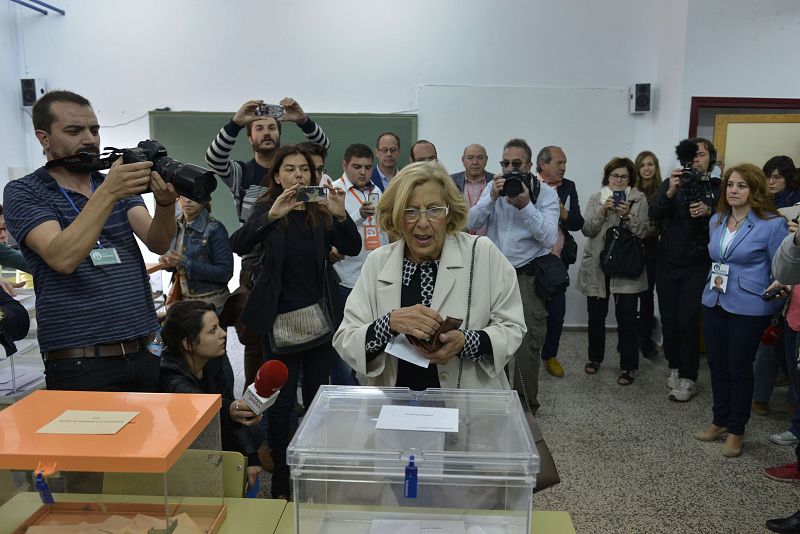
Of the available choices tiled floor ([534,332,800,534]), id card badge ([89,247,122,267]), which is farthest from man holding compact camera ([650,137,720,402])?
id card badge ([89,247,122,267])

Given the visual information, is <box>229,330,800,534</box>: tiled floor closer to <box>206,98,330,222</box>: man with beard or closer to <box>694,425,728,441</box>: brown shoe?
<box>694,425,728,441</box>: brown shoe

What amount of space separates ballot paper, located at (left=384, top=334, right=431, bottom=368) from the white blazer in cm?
9

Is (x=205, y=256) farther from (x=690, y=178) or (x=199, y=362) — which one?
(x=690, y=178)

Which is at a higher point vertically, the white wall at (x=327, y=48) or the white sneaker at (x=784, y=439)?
the white wall at (x=327, y=48)

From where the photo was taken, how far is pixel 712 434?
3.28 metres

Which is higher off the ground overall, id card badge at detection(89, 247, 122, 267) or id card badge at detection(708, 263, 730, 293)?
id card badge at detection(89, 247, 122, 267)

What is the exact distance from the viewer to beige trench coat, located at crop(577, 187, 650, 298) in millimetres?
4211

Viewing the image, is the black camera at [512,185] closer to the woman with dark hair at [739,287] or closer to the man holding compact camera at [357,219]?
the man holding compact camera at [357,219]

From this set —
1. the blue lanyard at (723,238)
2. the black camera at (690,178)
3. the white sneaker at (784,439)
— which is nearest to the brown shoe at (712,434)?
the white sneaker at (784,439)

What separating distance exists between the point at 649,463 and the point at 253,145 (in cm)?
277

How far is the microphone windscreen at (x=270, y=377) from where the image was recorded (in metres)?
1.40

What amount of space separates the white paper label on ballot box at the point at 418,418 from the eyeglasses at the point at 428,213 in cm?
65

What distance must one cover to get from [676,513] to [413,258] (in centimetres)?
181

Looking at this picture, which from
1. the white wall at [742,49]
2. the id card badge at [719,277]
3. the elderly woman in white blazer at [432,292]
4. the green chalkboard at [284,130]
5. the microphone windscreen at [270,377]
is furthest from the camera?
the green chalkboard at [284,130]
